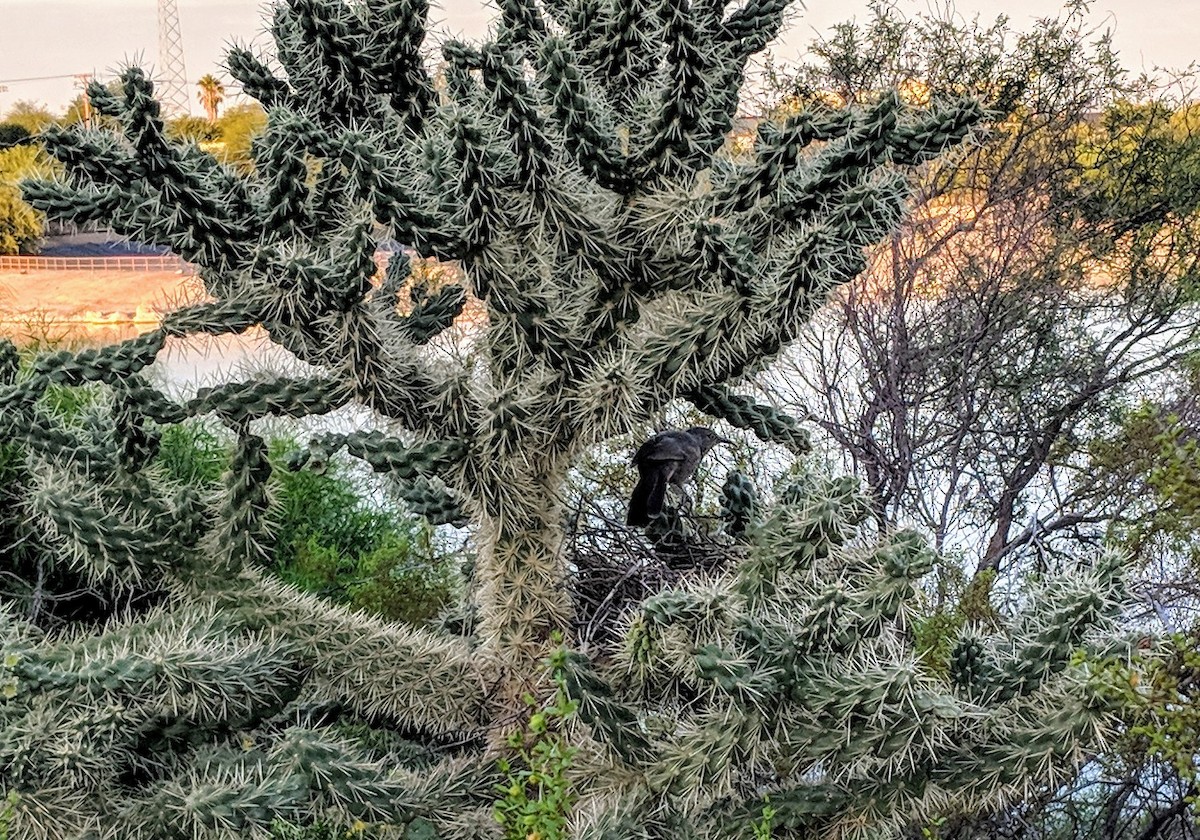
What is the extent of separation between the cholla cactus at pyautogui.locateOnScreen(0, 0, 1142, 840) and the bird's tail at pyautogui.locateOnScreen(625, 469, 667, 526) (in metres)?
0.14

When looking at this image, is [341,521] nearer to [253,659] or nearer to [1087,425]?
[253,659]

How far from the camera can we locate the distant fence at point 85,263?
14.5 feet

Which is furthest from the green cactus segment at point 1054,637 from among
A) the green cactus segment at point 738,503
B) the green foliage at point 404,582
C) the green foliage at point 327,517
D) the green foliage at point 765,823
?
→ the green foliage at point 327,517

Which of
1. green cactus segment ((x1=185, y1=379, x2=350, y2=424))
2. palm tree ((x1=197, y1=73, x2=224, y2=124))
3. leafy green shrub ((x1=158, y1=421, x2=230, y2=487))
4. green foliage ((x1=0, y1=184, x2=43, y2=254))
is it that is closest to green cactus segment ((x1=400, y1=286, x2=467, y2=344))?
green cactus segment ((x1=185, y1=379, x2=350, y2=424))

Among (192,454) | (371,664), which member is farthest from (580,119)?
(192,454)

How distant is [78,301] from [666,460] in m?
3.29

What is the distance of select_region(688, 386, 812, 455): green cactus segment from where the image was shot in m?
1.78

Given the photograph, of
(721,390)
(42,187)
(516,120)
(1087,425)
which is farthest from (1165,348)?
(42,187)

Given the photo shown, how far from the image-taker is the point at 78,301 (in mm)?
4242

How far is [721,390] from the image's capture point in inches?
70.4

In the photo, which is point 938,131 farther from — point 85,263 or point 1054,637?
point 85,263

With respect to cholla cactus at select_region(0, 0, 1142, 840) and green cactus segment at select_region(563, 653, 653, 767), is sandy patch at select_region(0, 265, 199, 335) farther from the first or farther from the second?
green cactus segment at select_region(563, 653, 653, 767)

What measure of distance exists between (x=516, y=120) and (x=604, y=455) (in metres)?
2.46

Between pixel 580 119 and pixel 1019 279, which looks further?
pixel 1019 279
